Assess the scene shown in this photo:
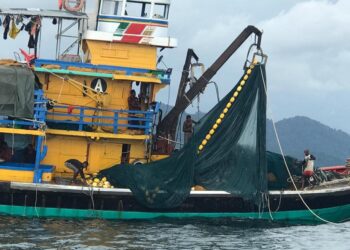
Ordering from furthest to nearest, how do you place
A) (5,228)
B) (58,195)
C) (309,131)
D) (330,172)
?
(309,131) → (330,172) → (58,195) → (5,228)

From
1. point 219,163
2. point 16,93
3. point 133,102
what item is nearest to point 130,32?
point 133,102

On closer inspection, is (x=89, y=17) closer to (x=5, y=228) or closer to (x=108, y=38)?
(x=108, y=38)

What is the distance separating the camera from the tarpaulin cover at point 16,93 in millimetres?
24047

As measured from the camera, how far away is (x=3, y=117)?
2492 cm

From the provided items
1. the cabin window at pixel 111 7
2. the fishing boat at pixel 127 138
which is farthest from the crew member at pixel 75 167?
the cabin window at pixel 111 7

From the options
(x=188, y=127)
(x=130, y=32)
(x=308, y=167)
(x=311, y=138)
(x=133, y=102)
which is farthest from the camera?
(x=311, y=138)

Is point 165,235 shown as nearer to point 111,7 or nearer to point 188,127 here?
point 188,127

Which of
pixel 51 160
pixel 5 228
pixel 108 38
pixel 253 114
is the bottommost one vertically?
pixel 5 228

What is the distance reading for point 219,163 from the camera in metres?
25.5

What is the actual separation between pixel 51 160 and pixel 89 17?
194 inches

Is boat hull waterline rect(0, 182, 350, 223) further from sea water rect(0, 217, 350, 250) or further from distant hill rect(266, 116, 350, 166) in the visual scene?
distant hill rect(266, 116, 350, 166)

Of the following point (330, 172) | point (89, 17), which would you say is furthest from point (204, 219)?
point (89, 17)

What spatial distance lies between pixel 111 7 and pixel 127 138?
172 inches

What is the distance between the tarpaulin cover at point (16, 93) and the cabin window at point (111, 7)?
11.9ft
